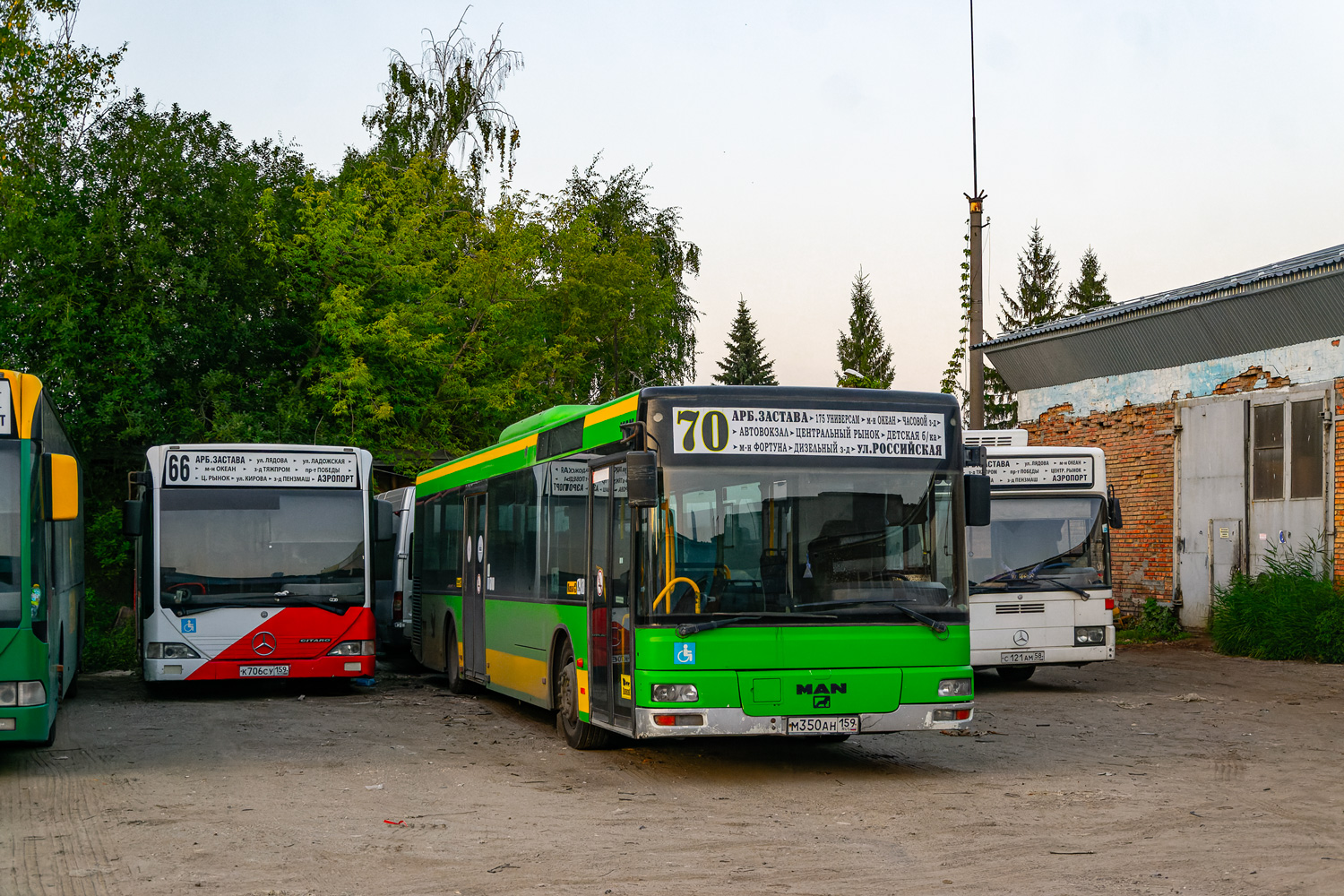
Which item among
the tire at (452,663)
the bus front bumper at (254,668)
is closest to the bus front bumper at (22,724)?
the bus front bumper at (254,668)

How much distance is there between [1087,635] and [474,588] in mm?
6747

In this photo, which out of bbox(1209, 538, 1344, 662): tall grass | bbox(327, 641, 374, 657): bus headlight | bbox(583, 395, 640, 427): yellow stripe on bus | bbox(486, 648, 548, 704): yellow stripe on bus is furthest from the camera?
bbox(1209, 538, 1344, 662): tall grass

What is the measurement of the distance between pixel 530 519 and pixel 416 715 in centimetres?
264

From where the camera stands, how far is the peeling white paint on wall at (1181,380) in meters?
20.3

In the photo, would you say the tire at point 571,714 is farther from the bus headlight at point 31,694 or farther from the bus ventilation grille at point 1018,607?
the bus ventilation grille at point 1018,607

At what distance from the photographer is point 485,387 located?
3122 centimetres

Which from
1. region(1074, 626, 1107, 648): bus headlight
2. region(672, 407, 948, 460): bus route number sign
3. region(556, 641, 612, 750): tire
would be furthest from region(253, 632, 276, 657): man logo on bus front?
region(1074, 626, 1107, 648): bus headlight

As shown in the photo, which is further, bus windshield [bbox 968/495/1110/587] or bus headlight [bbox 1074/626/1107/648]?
bus windshield [bbox 968/495/1110/587]

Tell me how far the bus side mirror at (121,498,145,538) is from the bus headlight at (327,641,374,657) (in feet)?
8.08

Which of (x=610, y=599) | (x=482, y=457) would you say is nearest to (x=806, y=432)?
(x=610, y=599)

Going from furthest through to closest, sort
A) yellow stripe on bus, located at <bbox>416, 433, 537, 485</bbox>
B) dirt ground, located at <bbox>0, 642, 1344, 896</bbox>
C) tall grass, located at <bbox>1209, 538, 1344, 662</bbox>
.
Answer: tall grass, located at <bbox>1209, 538, 1344, 662</bbox>, yellow stripe on bus, located at <bbox>416, 433, 537, 485</bbox>, dirt ground, located at <bbox>0, 642, 1344, 896</bbox>

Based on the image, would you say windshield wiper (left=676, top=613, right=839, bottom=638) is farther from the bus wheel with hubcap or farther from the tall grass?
the tall grass

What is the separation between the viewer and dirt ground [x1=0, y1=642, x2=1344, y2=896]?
22.0 ft

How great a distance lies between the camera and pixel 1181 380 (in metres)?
23.2
